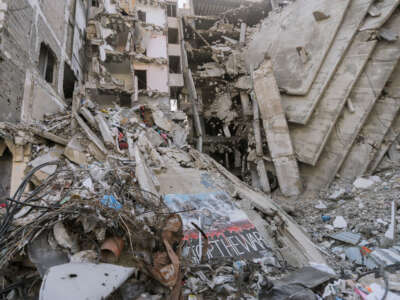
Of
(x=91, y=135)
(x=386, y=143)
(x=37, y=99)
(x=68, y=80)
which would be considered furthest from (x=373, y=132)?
(x=68, y=80)

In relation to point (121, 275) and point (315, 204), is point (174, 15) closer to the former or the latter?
point (315, 204)

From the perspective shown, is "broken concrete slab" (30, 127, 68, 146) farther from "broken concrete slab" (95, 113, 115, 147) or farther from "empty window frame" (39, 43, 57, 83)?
"empty window frame" (39, 43, 57, 83)

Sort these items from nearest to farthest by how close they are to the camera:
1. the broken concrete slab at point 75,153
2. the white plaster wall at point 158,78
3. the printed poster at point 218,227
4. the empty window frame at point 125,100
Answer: the printed poster at point 218,227 → the broken concrete slab at point 75,153 → the empty window frame at point 125,100 → the white plaster wall at point 158,78

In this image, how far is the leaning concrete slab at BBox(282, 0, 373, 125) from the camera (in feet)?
23.9

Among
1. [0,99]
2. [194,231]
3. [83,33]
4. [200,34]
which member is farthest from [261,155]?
[83,33]

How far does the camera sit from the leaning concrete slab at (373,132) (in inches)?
254

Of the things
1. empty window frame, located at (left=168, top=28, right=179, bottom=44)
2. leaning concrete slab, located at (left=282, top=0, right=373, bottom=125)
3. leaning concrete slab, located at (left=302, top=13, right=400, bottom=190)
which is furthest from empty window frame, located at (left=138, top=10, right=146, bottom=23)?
leaning concrete slab, located at (left=302, top=13, right=400, bottom=190)

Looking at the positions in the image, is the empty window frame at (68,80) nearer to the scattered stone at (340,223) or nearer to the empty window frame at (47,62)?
the empty window frame at (47,62)

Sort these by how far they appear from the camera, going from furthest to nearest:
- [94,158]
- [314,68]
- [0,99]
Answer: [314,68] → [94,158] → [0,99]

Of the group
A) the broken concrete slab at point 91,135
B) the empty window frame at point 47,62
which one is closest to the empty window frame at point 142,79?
the empty window frame at point 47,62

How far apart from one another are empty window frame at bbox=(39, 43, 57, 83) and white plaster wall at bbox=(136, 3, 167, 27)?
26.2 ft

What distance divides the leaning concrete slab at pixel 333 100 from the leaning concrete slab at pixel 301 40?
0.78 metres

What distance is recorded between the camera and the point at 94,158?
594cm

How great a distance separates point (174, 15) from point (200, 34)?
10.9ft
